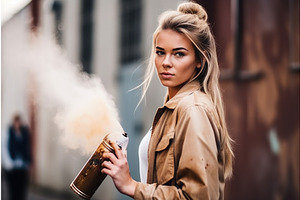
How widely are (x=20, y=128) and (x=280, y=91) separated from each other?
4.86 meters

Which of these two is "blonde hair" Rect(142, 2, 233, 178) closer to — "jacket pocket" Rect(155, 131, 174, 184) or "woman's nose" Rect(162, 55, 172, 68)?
"woman's nose" Rect(162, 55, 172, 68)

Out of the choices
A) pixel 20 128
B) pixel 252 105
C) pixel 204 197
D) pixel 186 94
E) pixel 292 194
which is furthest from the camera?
pixel 20 128

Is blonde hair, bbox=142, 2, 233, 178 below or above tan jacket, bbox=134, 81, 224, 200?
above

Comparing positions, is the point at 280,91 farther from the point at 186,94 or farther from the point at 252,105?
the point at 186,94

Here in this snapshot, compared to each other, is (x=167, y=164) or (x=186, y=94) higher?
(x=186, y=94)

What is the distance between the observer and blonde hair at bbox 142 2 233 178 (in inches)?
94.8

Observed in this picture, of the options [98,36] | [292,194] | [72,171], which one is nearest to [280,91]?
[292,194]

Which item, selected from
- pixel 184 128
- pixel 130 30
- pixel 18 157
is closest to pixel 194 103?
pixel 184 128

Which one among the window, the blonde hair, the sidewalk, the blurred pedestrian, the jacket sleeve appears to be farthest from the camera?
the sidewalk

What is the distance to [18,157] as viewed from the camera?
30.7ft

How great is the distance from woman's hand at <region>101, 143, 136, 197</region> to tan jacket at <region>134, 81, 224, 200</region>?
0.13ft

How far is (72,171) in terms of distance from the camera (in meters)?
13.1

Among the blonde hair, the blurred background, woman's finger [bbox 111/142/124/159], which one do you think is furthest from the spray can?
the blurred background

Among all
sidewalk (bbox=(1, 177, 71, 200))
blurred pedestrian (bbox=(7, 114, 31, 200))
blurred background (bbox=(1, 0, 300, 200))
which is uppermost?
blurred background (bbox=(1, 0, 300, 200))
